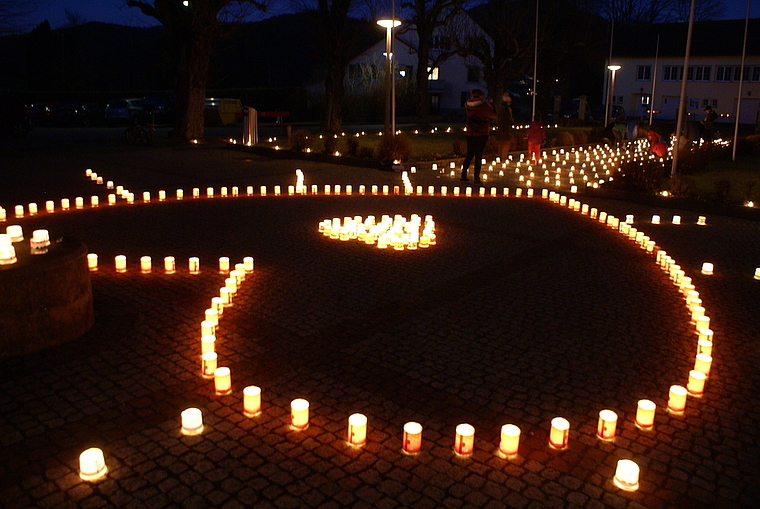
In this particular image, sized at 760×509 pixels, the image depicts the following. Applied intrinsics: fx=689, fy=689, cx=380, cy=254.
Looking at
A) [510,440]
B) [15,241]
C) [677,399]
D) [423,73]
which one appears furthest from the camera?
[423,73]

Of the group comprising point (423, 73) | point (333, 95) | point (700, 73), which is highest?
point (700, 73)

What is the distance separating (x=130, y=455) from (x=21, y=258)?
88.4 inches

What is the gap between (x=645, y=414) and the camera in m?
4.40

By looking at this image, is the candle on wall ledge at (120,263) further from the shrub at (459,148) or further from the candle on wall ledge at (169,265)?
the shrub at (459,148)

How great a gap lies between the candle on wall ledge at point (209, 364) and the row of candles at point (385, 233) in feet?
14.0

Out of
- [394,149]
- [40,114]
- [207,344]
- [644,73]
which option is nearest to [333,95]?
[394,149]

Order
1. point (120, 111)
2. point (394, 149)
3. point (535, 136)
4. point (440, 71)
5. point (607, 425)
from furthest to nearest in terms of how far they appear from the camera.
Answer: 1. point (440, 71)
2. point (120, 111)
3. point (535, 136)
4. point (394, 149)
5. point (607, 425)

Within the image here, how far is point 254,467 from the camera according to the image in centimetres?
390

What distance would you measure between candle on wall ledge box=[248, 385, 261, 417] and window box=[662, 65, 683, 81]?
2379 inches

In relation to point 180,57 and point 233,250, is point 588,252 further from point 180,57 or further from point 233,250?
point 180,57

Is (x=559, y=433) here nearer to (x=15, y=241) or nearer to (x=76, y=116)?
(x=15, y=241)

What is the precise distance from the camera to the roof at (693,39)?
182ft

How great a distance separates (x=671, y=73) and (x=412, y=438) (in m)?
61.2

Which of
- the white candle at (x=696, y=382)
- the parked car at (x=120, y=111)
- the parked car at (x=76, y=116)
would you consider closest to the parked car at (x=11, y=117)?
the parked car at (x=120, y=111)
